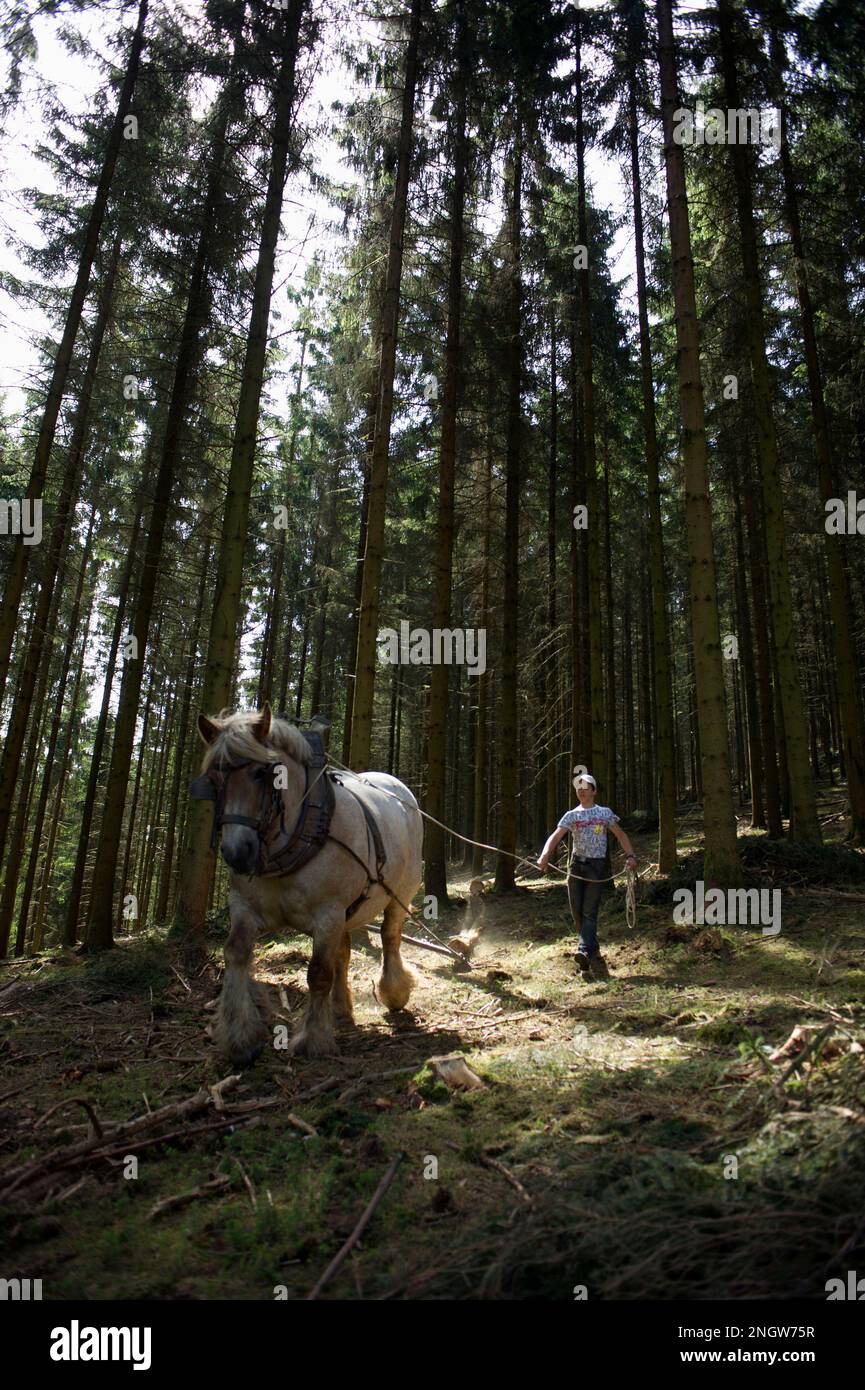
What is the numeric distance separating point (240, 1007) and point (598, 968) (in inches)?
173

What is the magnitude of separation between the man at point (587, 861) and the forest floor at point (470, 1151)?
116cm

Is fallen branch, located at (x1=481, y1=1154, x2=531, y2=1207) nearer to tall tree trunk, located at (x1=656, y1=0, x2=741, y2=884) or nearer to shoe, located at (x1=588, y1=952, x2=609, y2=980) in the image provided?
shoe, located at (x1=588, y1=952, x2=609, y2=980)

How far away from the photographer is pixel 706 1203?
2734 millimetres

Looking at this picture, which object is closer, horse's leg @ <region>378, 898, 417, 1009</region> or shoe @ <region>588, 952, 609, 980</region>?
horse's leg @ <region>378, 898, 417, 1009</region>

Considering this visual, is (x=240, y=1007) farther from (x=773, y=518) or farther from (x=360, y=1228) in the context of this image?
(x=773, y=518)

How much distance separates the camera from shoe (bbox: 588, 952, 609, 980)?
812cm

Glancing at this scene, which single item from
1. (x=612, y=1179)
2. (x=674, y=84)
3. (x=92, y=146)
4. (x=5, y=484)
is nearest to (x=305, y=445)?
(x=5, y=484)

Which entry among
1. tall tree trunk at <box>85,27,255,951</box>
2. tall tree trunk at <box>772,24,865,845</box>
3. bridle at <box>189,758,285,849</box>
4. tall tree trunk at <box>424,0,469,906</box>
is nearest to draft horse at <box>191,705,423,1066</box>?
bridle at <box>189,758,285,849</box>

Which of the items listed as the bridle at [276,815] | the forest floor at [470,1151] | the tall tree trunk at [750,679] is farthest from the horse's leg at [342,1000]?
the tall tree trunk at [750,679]

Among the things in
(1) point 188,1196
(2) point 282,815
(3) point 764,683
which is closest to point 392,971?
(2) point 282,815

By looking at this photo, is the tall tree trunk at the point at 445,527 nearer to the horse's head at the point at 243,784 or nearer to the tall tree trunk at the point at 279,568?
the horse's head at the point at 243,784

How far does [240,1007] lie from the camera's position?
5270mm

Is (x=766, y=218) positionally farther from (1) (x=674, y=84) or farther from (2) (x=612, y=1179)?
(2) (x=612, y=1179)

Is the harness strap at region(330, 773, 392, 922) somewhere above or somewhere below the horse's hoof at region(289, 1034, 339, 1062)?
above
